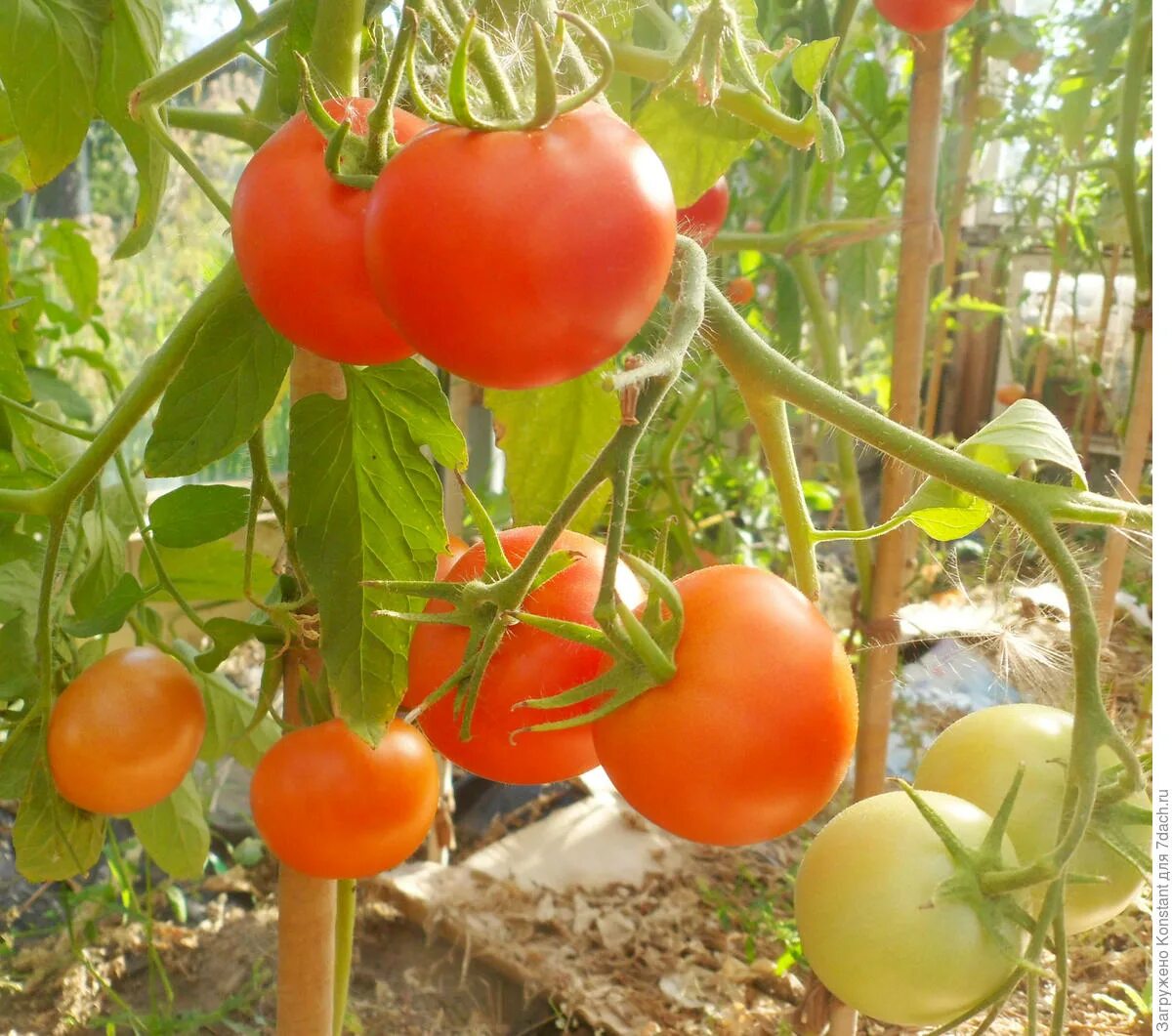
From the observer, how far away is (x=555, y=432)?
47cm

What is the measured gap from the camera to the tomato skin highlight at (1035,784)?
326 millimetres

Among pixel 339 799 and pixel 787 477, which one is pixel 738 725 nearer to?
pixel 787 477

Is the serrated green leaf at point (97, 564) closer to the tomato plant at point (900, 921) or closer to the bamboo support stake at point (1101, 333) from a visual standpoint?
the tomato plant at point (900, 921)

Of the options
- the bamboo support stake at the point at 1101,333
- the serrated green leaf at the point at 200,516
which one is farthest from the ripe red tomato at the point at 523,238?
the bamboo support stake at the point at 1101,333

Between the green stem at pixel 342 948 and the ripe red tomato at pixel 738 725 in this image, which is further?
the green stem at pixel 342 948

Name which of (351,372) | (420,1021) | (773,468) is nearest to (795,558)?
(773,468)

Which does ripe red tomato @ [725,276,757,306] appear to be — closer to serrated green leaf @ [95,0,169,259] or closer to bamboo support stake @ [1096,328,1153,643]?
bamboo support stake @ [1096,328,1153,643]

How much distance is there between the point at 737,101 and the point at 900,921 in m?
0.30

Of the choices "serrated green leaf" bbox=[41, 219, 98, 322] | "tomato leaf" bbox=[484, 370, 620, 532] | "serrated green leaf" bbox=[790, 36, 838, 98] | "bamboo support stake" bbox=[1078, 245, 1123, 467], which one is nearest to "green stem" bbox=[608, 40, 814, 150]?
"serrated green leaf" bbox=[790, 36, 838, 98]

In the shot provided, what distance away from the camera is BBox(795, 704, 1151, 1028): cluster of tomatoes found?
31 cm

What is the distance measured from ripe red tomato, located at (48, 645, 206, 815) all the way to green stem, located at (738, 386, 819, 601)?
0.34 meters

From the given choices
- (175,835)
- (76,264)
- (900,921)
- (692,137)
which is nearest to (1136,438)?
(692,137)

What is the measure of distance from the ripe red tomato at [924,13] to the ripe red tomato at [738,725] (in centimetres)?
57
